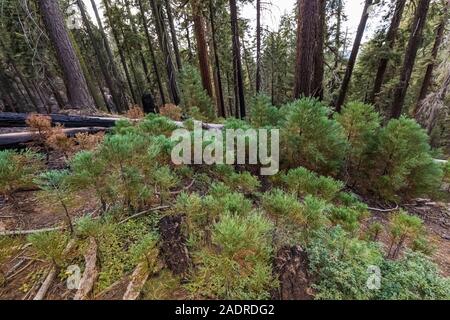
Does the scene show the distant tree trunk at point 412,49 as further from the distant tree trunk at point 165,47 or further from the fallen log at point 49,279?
the fallen log at point 49,279

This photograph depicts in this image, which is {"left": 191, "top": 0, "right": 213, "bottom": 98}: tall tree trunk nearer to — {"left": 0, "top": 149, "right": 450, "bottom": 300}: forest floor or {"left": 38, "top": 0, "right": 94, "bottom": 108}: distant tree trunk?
{"left": 38, "top": 0, "right": 94, "bottom": 108}: distant tree trunk

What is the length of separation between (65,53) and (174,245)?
659 centimetres

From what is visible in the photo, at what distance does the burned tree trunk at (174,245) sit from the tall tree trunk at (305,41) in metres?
3.19

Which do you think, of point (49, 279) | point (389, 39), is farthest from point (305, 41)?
point (389, 39)

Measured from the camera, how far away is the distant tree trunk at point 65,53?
593 centimetres

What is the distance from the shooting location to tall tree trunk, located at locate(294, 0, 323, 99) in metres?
4.33

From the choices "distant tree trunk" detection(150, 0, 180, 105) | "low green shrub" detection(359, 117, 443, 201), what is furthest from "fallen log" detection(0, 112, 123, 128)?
"distant tree trunk" detection(150, 0, 180, 105)

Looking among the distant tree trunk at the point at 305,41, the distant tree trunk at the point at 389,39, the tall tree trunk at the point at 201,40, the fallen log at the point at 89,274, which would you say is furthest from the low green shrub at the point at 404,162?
the tall tree trunk at the point at 201,40

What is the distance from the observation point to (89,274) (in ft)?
5.66

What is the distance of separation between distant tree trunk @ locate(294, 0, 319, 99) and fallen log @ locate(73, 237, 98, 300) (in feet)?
12.3

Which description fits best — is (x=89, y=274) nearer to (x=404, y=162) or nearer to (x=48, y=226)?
(x=48, y=226)
